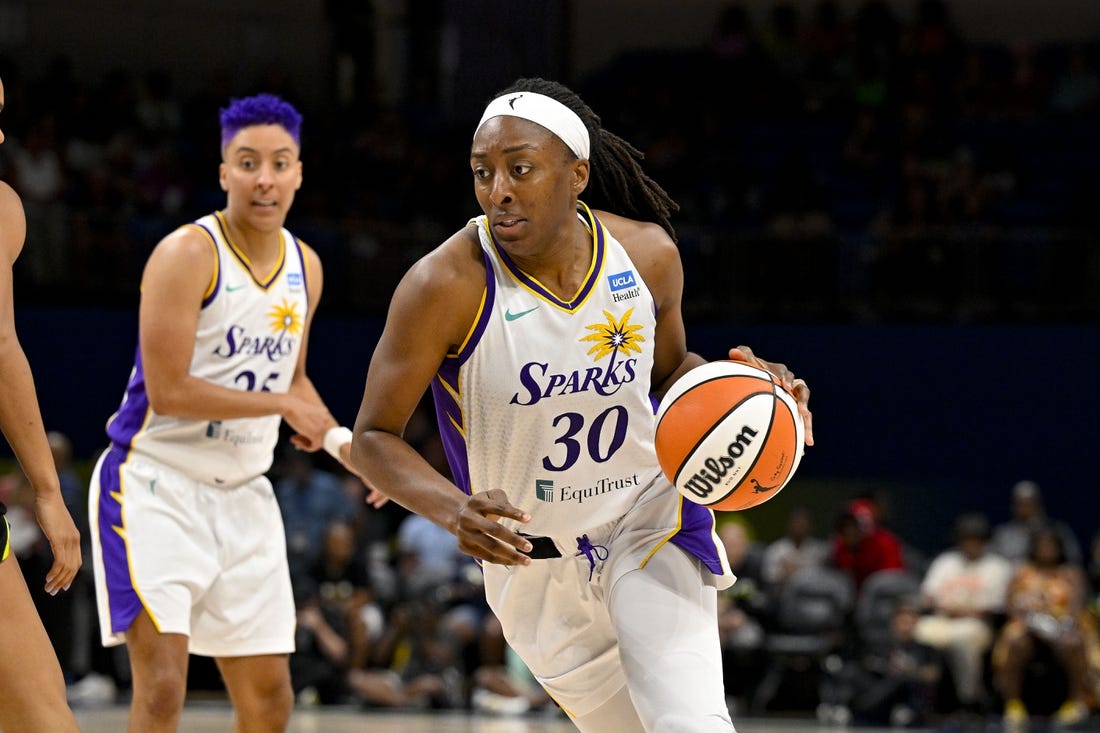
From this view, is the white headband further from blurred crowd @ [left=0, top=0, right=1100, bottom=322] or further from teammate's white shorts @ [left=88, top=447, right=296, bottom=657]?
blurred crowd @ [left=0, top=0, right=1100, bottom=322]

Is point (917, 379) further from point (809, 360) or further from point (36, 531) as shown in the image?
point (36, 531)

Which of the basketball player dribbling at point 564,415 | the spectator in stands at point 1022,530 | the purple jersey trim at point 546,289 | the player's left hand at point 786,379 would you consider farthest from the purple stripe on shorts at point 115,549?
the spectator in stands at point 1022,530

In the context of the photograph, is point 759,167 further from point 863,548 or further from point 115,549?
point 115,549

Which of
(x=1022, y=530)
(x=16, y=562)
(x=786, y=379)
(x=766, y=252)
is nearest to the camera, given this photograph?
(x=16, y=562)

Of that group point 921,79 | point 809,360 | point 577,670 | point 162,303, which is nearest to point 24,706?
point 577,670

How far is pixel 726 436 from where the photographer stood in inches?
147

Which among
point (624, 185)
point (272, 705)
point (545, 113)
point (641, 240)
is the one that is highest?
point (545, 113)

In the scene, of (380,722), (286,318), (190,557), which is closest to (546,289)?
(286,318)

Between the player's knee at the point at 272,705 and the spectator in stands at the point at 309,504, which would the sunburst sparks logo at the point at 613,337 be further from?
the spectator in stands at the point at 309,504

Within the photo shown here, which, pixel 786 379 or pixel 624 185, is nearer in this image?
pixel 786 379

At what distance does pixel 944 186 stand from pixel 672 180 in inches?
98.3

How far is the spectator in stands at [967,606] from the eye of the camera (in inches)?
408

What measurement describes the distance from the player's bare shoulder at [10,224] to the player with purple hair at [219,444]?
119cm

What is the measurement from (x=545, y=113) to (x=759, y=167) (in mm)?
11292
